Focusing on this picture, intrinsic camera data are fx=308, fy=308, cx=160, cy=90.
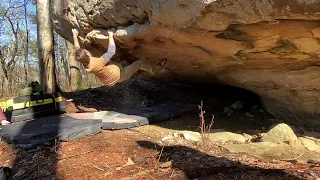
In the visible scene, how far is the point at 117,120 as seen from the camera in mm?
5918

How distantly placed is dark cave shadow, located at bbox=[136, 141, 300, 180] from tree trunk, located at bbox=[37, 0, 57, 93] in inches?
209

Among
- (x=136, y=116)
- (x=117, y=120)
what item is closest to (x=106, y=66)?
(x=117, y=120)

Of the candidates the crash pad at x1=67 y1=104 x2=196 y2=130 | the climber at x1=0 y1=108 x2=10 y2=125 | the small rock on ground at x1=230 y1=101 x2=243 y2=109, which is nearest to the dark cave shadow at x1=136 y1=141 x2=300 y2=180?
the crash pad at x1=67 y1=104 x2=196 y2=130

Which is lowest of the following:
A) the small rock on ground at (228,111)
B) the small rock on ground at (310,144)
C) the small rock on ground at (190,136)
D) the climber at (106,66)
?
the small rock on ground at (310,144)

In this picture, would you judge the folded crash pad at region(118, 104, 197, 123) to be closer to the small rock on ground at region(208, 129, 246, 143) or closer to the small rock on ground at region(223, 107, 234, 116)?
the small rock on ground at region(223, 107, 234, 116)

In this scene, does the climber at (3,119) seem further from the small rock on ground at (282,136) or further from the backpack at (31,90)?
the small rock on ground at (282,136)

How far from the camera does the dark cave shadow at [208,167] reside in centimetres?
315

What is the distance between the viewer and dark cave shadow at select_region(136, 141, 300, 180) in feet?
10.3

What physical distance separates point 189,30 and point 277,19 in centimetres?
124

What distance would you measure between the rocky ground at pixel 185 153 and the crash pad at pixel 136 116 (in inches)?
5.9

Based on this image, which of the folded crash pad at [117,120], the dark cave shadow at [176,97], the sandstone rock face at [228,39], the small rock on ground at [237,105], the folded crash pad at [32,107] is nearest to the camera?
the sandstone rock face at [228,39]

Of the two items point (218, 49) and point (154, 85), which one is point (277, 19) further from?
point (154, 85)

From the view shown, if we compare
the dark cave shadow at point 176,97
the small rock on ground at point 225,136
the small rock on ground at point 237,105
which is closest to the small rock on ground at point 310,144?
the small rock on ground at point 225,136

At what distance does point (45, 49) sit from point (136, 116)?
13.9ft
